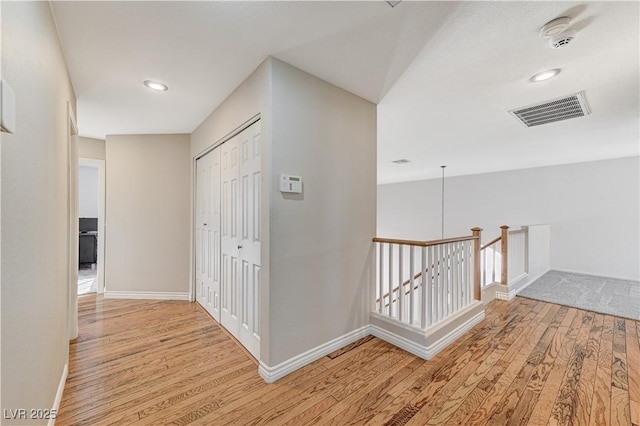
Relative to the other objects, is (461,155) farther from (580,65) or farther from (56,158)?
(56,158)

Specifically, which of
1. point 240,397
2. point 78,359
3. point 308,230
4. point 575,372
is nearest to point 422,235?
point 575,372

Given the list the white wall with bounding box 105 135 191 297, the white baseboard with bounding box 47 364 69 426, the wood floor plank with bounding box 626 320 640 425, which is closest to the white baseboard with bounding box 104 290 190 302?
the white wall with bounding box 105 135 191 297

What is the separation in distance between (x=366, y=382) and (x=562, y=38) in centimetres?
253

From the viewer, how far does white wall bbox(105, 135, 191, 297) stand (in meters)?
3.55

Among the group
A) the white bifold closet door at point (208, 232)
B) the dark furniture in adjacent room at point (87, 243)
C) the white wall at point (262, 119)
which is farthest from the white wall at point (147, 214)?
the dark furniture in adjacent room at point (87, 243)

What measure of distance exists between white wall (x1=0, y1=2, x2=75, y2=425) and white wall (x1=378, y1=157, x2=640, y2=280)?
24.2ft

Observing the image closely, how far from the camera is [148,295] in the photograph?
11.6ft

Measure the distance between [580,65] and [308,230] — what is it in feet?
7.76

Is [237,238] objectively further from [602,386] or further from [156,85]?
[602,386]

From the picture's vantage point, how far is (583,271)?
16.8 feet

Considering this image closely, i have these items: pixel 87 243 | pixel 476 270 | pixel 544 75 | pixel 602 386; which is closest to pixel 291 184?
pixel 544 75

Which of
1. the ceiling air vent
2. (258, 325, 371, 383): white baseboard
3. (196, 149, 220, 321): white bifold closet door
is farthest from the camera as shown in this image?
(196, 149, 220, 321): white bifold closet door

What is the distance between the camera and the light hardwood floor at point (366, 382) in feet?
4.98

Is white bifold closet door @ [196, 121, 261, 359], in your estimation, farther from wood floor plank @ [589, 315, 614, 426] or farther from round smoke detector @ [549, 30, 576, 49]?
wood floor plank @ [589, 315, 614, 426]
